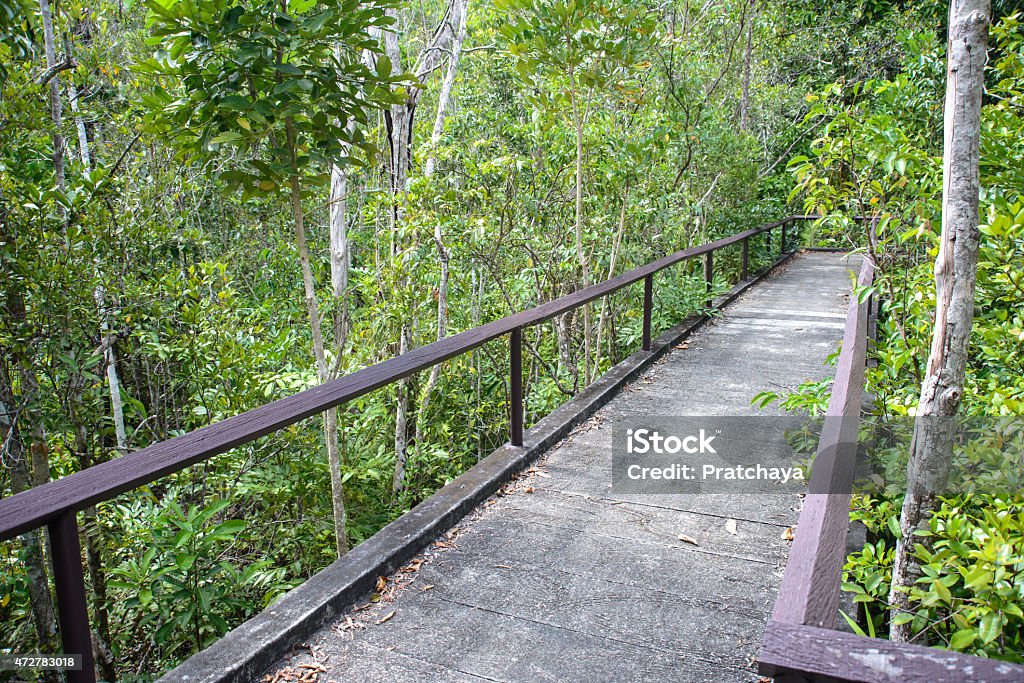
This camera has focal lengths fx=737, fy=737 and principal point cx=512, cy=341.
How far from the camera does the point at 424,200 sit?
575 centimetres

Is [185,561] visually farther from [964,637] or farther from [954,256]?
[954,256]

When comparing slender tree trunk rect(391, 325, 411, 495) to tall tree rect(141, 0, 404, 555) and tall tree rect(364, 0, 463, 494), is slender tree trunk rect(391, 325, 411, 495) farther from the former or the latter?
tall tree rect(141, 0, 404, 555)

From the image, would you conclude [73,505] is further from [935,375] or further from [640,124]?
[640,124]

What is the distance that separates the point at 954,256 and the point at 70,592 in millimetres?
2651

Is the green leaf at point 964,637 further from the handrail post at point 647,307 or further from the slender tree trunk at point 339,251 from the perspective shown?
the slender tree trunk at point 339,251

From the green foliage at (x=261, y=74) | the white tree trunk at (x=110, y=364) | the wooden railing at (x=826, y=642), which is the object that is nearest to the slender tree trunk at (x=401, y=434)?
the white tree trunk at (x=110, y=364)

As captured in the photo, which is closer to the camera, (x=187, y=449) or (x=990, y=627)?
(x=990, y=627)

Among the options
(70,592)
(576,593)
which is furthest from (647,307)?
(70,592)

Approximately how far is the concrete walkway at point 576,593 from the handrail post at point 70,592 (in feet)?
2.51

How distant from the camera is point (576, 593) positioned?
2.96 metres

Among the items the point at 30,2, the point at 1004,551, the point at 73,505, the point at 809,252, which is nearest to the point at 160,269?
the point at 30,2

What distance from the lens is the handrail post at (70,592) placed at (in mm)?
1786

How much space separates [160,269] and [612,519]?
3.66 metres

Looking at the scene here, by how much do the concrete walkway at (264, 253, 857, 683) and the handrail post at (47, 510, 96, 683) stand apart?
77 cm
